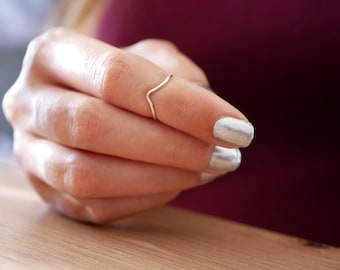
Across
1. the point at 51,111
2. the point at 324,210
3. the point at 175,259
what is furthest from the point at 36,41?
the point at 324,210

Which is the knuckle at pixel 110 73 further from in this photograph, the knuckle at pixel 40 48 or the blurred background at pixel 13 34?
the blurred background at pixel 13 34

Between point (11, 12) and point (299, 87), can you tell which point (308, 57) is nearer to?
point (299, 87)

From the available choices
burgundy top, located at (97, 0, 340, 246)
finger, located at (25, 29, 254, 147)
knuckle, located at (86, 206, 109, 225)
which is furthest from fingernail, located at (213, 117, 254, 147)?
burgundy top, located at (97, 0, 340, 246)

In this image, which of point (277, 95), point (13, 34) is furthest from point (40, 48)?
point (13, 34)

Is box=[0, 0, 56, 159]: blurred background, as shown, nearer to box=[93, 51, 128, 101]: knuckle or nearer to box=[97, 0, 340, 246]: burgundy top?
box=[97, 0, 340, 246]: burgundy top

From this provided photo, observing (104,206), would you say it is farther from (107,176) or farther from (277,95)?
(277,95)

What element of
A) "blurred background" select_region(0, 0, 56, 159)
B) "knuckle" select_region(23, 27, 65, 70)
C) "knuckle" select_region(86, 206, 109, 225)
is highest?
"knuckle" select_region(23, 27, 65, 70)

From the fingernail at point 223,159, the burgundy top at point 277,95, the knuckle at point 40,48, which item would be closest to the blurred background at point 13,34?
the burgundy top at point 277,95
